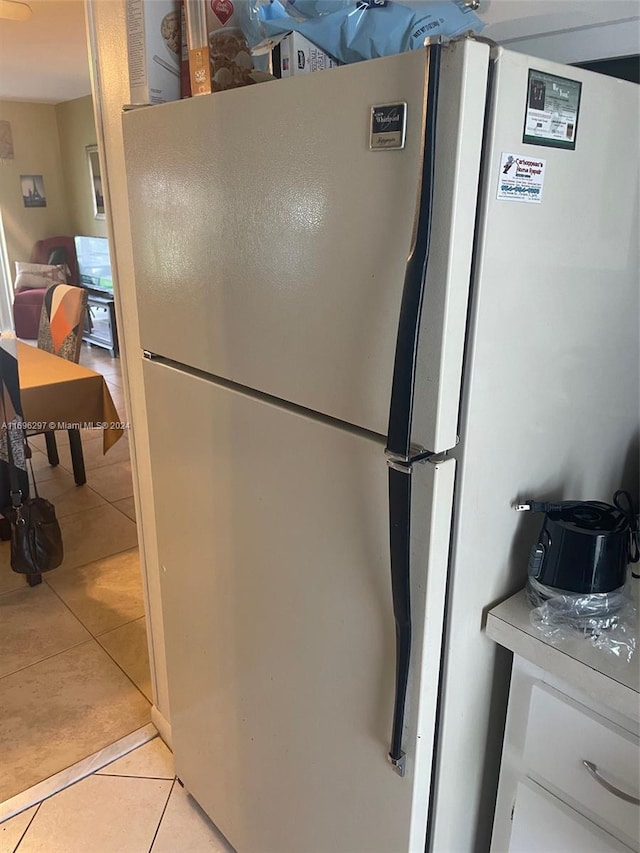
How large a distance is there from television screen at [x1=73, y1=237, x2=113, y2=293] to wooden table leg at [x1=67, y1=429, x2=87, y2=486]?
13.6 feet

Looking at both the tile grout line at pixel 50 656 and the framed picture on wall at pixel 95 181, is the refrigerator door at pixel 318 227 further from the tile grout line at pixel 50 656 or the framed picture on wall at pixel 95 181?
the framed picture on wall at pixel 95 181

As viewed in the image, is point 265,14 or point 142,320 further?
point 142,320

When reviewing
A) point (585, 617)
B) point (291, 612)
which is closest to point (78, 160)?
point (291, 612)

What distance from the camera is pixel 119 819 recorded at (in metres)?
1.71

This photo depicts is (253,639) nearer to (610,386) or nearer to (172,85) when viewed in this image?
(610,386)

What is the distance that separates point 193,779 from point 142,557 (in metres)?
0.56

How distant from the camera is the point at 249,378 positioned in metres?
1.09

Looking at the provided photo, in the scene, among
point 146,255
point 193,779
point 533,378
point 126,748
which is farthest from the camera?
point 126,748

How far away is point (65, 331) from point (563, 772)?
10.7ft

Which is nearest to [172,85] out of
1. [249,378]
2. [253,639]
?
[249,378]

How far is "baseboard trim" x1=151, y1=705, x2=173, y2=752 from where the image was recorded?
1907mm

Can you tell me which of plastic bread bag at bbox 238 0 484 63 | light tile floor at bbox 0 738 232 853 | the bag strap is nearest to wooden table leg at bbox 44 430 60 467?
the bag strap

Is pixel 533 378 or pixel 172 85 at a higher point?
pixel 172 85

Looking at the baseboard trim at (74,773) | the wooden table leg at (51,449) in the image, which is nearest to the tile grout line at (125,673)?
the baseboard trim at (74,773)
